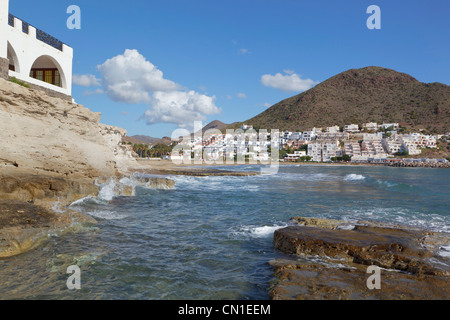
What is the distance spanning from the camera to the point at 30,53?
741 inches

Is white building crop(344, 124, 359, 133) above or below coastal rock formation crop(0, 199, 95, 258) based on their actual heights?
above

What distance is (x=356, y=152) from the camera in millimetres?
124625

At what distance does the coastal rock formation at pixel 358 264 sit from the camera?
4930 millimetres

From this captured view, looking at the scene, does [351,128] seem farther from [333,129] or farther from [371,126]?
[371,126]

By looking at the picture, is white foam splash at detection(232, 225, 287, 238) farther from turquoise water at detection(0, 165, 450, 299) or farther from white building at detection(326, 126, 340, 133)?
white building at detection(326, 126, 340, 133)

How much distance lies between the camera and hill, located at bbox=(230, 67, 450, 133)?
136m

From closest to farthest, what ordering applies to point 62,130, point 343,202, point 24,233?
point 24,233 < point 62,130 < point 343,202

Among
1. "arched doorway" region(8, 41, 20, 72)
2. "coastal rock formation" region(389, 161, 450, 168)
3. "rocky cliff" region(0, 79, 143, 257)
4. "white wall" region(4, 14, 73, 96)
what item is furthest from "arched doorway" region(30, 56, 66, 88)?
"coastal rock formation" region(389, 161, 450, 168)

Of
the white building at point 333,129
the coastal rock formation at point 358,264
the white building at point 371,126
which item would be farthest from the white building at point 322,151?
the coastal rock formation at point 358,264

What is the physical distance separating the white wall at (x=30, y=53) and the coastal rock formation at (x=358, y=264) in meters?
18.8
